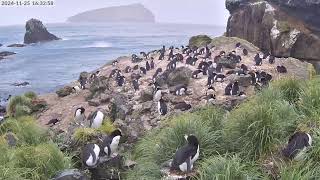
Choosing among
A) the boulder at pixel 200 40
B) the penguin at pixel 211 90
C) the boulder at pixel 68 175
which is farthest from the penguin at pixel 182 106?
the boulder at pixel 200 40

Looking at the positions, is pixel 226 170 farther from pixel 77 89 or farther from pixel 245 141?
pixel 77 89

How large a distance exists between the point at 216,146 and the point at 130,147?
12.6 feet

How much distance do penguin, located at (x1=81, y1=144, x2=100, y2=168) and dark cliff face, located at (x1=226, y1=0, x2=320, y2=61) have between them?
2856 centimetres

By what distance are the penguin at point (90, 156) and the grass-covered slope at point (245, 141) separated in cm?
92

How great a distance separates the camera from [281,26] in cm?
3678

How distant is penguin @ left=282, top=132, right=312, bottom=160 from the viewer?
7341mm

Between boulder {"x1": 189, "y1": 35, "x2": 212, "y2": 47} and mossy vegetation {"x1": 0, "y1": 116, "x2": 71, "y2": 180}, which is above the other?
mossy vegetation {"x1": 0, "y1": 116, "x2": 71, "y2": 180}

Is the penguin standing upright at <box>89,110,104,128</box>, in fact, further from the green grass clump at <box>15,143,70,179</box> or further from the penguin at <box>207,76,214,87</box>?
the penguin at <box>207,76,214,87</box>

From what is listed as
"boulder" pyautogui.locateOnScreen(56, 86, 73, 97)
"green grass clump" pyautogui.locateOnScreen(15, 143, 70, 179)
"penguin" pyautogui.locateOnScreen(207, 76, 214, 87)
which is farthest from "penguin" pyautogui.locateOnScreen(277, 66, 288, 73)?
"green grass clump" pyautogui.locateOnScreen(15, 143, 70, 179)

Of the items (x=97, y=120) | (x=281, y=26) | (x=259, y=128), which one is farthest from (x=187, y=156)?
(x=281, y=26)

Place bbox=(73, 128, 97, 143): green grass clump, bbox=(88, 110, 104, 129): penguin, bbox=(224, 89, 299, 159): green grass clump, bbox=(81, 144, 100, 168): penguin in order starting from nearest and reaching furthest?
bbox=(224, 89, 299, 159): green grass clump, bbox=(81, 144, 100, 168): penguin, bbox=(73, 128, 97, 143): green grass clump, bbox=(88, 110, 104, 129): penguin

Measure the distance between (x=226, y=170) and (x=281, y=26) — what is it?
103 ft

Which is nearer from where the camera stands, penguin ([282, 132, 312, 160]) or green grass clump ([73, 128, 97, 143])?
penguin ([282, 132, 312, 160])

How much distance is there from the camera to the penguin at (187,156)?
7.78 m
